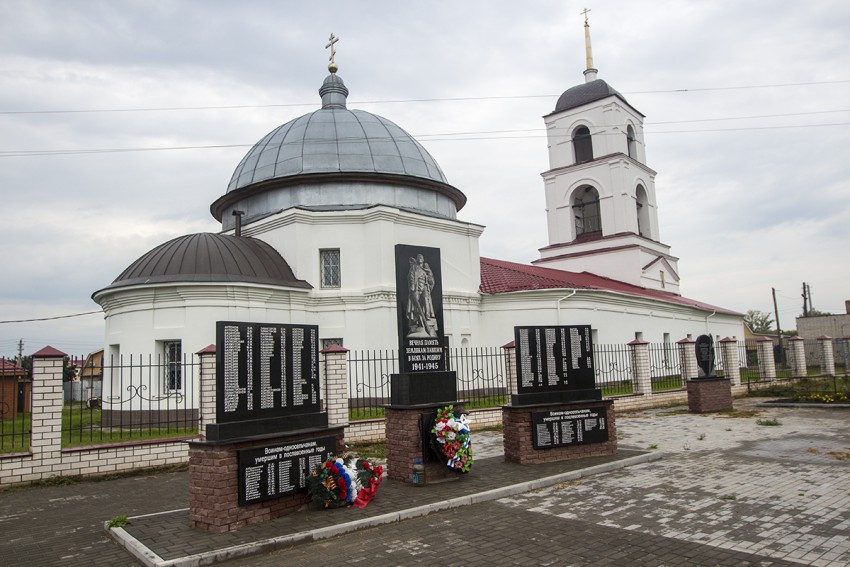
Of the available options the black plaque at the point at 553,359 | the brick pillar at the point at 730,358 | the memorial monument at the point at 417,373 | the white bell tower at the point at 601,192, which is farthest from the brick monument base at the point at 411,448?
the white bell tower at the point at 601,192

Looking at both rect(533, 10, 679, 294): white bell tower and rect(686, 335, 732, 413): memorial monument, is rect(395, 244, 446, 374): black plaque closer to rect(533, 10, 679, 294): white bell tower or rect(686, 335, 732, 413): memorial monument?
rect(686, 335, 732, 413): memorial monument

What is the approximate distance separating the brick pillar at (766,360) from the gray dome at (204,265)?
18398 mm

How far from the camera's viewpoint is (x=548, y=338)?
1046 centimetres

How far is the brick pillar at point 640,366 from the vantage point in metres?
18.8

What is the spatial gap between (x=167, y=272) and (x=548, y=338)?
11292 mm

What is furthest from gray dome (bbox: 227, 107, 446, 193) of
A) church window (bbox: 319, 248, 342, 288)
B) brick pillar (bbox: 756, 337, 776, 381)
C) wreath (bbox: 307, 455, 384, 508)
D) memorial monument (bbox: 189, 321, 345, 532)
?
brick pillar (bbox: 756, 337, 776, 381)

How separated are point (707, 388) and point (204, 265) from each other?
14.6 metres

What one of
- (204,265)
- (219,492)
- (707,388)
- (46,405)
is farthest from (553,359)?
(204,265)

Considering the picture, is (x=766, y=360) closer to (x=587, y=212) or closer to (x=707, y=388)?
(x=707, y=388)

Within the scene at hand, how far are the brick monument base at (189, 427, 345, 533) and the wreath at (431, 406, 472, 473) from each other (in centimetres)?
251

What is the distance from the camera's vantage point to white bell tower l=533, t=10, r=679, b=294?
1331 inches

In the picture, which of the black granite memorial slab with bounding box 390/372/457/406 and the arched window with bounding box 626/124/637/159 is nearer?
the black granite memorial slab with bounding box 390/372/457/406

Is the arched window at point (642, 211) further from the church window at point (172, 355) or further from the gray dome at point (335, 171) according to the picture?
the church window at point (172, 355)

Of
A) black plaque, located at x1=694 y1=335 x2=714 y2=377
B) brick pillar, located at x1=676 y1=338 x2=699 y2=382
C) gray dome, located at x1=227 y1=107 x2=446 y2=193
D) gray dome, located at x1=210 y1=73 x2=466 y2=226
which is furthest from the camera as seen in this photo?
gray dome, located at x1=227 y1=107 x2=446 y2=193
